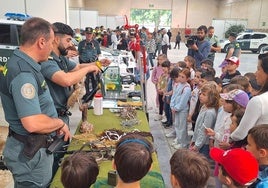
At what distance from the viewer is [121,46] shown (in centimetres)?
1276

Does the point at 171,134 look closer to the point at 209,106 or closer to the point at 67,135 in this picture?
the point at 209,106

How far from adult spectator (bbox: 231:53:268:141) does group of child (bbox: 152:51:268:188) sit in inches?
7.6

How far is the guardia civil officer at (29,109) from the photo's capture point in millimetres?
1709

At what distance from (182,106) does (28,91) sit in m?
2.74

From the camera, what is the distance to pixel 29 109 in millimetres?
1704

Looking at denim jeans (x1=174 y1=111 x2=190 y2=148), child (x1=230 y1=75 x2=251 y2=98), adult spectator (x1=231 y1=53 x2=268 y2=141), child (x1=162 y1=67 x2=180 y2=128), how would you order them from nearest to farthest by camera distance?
adult spectator (x1=231 y1=53 x2=268 y2=141) → child (x1=230 y1=75 x2=251 y2=98) → denim jeans (x1=174 y1=111 x2=190 y2=148) → child (x1=162 y1=67 x2=180 y2=128)

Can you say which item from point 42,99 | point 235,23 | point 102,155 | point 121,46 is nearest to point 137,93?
point 102,155

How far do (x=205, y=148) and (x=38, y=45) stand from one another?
7.40ft

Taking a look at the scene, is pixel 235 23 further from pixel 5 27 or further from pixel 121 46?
pixel 5 27

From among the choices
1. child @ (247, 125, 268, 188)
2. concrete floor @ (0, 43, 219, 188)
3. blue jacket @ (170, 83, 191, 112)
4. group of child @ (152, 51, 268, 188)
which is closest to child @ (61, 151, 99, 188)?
group of child @ (152, 51, 268, 188)

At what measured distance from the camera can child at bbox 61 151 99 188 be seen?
150cm

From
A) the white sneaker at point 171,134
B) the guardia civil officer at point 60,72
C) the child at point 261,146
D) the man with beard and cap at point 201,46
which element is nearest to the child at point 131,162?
the child at point 261,146

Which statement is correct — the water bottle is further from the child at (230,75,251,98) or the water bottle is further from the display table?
the child at (230,75,251,98)

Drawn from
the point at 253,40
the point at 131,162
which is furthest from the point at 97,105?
the point at 253,40
